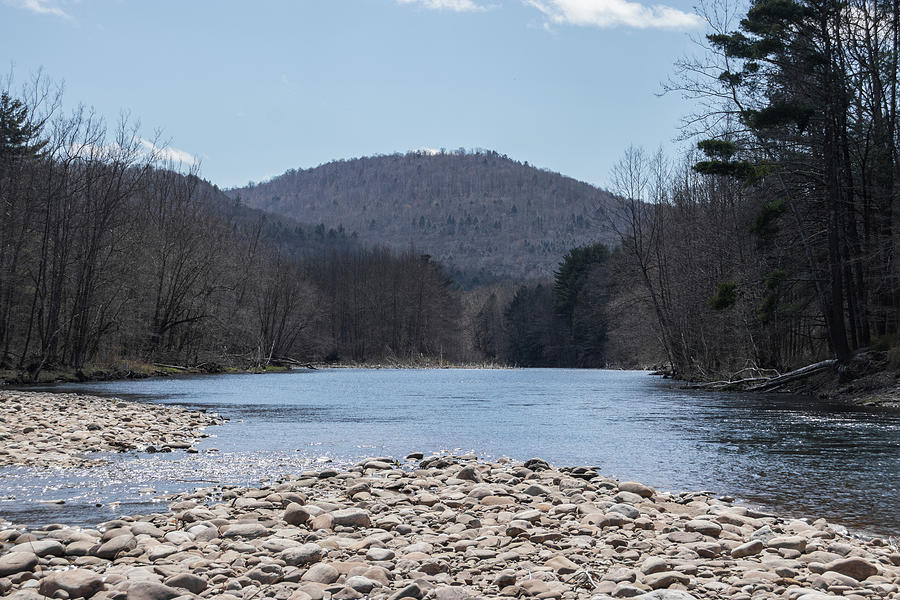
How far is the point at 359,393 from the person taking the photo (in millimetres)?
29750

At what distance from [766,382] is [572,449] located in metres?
17.7

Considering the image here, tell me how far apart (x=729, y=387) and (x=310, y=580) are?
1087 inches

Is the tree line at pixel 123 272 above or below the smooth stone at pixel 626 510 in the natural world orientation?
above

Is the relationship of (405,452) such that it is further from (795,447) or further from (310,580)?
(310,580)

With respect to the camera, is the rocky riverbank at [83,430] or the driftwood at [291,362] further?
the driftwood at [291,362]

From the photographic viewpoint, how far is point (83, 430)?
12523 mm

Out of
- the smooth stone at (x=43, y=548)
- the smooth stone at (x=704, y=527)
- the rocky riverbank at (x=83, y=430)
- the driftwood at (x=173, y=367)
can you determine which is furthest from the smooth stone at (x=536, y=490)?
the driftwood at (x=173, y=367)

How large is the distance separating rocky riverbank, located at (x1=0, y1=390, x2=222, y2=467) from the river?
0.54m

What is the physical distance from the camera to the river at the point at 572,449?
7.81 meters

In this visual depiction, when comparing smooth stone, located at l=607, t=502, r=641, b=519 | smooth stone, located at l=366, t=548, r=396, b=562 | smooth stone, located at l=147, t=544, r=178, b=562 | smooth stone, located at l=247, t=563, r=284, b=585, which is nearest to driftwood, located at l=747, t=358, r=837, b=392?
smooth stone, located at l=607, t=502, r=641, b=519

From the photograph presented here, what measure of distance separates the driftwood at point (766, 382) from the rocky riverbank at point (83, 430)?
62.9ft

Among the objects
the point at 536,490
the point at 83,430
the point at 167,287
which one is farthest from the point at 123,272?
the point at 536,490

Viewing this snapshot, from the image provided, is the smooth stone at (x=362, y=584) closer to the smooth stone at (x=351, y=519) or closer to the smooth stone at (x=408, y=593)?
the smooth stone at (x=408, y=593)

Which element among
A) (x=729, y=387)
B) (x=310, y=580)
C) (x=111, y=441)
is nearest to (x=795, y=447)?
(x=310, y=580)
